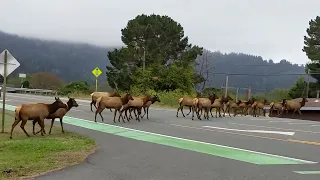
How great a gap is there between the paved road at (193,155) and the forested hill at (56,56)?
8572 centimetres

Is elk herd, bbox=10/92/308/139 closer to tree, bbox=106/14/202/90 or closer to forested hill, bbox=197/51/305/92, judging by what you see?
tree, bbox=106/14/202/90

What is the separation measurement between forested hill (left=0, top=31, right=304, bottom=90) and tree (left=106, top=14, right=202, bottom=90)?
20.0 feet

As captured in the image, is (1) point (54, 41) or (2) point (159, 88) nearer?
(2) point (159, 88)

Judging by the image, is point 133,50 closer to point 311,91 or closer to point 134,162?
point 311,91

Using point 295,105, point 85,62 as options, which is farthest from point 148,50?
point 85,62

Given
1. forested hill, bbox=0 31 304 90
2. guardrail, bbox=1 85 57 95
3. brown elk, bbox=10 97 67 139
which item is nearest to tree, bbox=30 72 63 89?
forested hill, bbox=0 31 304 90

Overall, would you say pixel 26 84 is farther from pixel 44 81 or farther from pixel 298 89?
pixel 298 89

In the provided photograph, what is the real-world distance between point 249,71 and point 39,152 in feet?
222

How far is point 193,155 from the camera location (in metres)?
12.2

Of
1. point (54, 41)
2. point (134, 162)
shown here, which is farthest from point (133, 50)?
point (54, 41)

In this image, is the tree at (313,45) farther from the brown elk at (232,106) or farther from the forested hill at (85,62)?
the brown elk at (232,106)

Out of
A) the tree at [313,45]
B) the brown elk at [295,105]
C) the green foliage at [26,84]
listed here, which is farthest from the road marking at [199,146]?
the green foliage at [26,84]

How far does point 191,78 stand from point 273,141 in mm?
36257

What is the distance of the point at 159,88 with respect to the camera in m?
50.8
